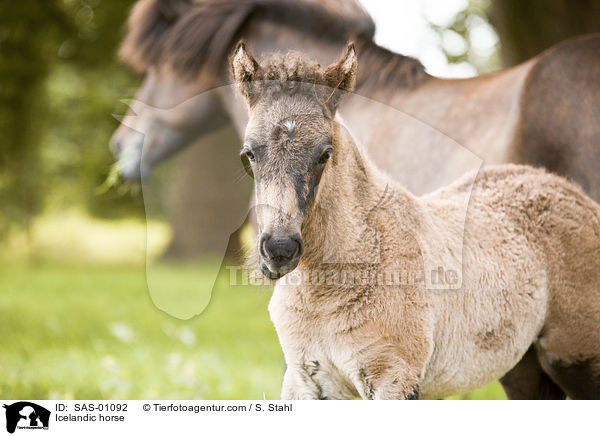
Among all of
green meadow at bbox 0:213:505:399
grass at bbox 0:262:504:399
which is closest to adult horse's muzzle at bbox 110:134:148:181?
green meadow at bbox 0:213:505:399

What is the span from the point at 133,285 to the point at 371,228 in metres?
8.60

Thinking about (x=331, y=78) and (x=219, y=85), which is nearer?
(x=331, y=78)

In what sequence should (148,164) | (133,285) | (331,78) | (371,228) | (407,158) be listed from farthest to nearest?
(133,285) < (148,164) < (407,158) < (371,228) < (331,78)

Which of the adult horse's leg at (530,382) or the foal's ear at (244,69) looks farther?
the adult horse's leg at (530,382)

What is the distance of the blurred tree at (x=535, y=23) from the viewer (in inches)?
237

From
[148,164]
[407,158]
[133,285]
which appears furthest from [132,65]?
[133,285]

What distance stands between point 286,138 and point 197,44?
2.27m

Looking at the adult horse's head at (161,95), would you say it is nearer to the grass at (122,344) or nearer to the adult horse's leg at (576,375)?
the grass at (122,344)

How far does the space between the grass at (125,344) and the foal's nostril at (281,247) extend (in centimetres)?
65

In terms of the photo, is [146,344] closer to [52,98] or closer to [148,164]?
[148,164]

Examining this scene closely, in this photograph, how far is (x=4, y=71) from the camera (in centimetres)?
923
